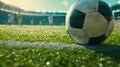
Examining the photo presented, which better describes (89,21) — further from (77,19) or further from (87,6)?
(87,6)

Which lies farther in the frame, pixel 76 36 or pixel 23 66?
pixel 76 36

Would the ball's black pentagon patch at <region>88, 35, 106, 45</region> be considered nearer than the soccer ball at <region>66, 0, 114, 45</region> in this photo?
No

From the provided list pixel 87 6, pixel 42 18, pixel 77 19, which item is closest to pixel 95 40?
pixel 77 19

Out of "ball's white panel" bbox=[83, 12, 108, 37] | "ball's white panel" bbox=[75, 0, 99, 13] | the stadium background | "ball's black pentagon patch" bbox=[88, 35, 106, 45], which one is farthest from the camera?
the stadium background

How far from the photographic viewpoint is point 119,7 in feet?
398

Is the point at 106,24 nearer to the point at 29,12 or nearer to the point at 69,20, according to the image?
the point at 69,20

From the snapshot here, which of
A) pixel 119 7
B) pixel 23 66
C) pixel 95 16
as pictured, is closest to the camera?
pixel 23 66

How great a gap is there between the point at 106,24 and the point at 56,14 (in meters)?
139

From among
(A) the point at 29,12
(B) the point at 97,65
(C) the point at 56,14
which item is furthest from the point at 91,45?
(A) the point at 29,12

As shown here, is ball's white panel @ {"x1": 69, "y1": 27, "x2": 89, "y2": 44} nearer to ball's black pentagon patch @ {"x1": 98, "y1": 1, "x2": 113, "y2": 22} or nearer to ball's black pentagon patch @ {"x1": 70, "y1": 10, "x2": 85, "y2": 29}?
ball's black pentagon patch @ {"x1": 70, "y1": 10, "x2": 85, "y2": 29}

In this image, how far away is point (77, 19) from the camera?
902 cm

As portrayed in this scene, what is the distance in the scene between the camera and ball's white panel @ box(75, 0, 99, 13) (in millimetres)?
8934

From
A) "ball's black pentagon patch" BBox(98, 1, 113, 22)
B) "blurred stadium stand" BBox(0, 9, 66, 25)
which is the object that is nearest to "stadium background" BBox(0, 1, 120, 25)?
"blurred stadium stand" BBox(0, 9, 66, 25)

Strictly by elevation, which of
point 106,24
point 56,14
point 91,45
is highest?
point 106,24
